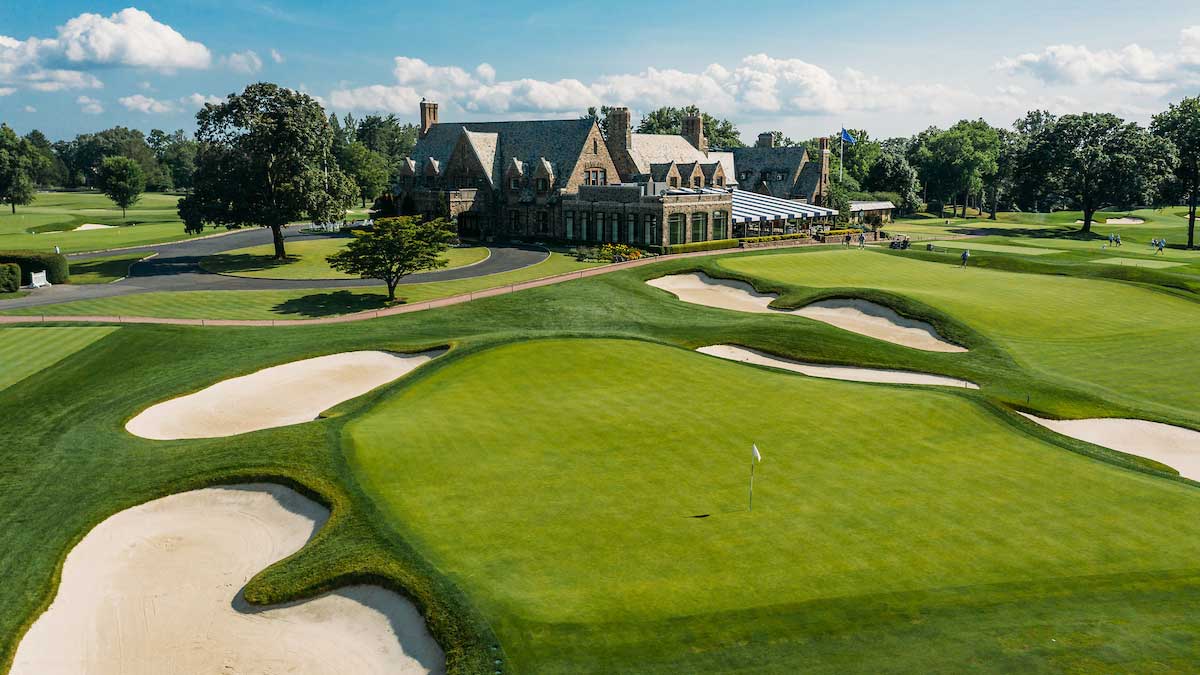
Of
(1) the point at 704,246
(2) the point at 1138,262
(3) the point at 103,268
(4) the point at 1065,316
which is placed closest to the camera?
(4) the point at 1065,316

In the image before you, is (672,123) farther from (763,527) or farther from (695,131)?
(763,527)

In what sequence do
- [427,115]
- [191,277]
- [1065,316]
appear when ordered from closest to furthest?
[1065,316]
[191,277]
[427,115]

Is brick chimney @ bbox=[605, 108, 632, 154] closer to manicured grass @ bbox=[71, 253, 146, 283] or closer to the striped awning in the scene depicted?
the striped awning

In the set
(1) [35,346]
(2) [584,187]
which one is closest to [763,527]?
(1) [35,346]

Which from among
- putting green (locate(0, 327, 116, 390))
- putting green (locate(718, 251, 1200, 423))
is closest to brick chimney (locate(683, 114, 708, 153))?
putting green (locate(718, 251, 1200, 423))

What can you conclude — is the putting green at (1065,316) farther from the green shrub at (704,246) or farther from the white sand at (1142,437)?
the green shrub at (704,246)

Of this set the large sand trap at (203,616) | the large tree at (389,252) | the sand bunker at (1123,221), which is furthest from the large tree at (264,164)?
the sand bunker at (1123,221)

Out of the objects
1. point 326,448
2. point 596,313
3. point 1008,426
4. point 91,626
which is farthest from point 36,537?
point 596,313
